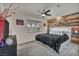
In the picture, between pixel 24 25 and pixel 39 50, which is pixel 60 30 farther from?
pixel 24 25

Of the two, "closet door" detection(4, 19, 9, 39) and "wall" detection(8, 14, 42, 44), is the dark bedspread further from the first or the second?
"closet door" detection(4, 19, 9, 39)

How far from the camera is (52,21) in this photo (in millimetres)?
1861

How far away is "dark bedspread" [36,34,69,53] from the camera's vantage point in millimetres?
1807

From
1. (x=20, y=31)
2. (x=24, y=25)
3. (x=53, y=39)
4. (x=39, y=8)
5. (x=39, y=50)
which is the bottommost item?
(x=39, y=50)

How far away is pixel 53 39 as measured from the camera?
180 cm

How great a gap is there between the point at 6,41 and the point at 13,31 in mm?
216

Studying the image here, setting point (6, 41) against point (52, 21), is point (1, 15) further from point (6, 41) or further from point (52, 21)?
point (52, 21)

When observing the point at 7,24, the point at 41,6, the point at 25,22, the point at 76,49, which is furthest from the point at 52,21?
the point at 7,24

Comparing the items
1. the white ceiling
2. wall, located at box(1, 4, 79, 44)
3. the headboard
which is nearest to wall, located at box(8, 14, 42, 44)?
wall, located at box(1, 4, 79, 44)

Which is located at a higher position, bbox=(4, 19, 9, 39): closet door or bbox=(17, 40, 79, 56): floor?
bbox=(4, 19, 9, 39): closet door

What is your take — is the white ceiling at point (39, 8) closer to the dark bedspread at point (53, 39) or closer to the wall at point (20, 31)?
the wall at point (20, 31)

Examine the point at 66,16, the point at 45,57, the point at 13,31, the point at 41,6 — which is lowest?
the point at 45,57

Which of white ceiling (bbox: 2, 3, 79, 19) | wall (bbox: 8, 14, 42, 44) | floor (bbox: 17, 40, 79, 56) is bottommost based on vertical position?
floor (bbox: 17, 40, 79, 56)

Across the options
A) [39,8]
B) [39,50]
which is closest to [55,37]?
[39,50]
